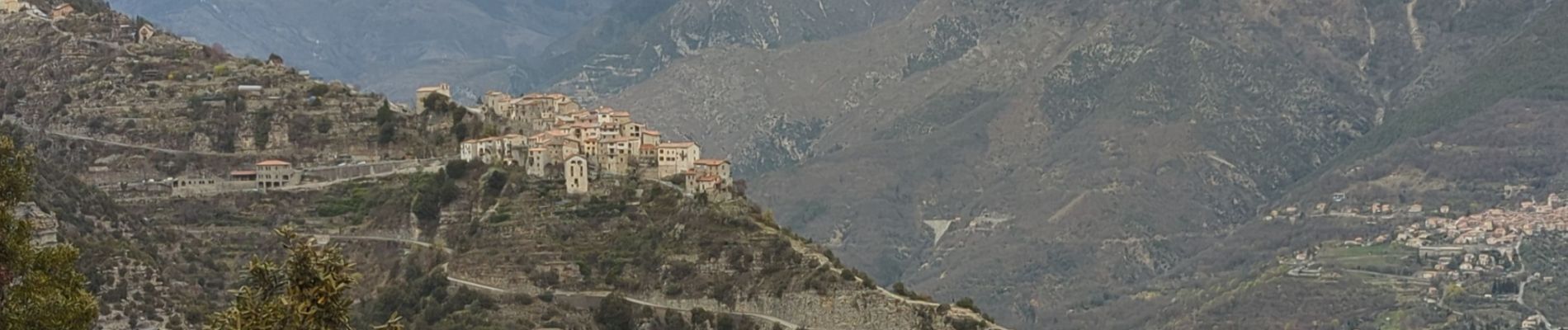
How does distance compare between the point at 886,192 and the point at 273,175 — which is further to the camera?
the point at 886,192

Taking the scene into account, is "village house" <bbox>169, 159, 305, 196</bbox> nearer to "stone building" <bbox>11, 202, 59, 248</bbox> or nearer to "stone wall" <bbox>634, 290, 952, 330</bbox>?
"stone building" <bbox>11, 202, 59, 248</bbox>

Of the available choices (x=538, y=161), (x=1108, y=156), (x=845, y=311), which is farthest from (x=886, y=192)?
(x=845, y=311)

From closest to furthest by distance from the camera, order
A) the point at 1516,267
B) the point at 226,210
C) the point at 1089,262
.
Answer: the point at 226,210 → the point at 1516,267 → the point at 1089,262

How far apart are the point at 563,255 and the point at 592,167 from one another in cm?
430

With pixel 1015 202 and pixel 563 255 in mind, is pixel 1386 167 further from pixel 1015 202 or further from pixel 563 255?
pixel 563 255

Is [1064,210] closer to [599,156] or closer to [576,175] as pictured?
[599,156]

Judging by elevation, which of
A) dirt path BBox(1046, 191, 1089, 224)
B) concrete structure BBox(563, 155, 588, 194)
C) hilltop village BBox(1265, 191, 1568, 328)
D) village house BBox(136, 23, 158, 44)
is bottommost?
hilltop village BBox(1265, 191, 1568, 328)

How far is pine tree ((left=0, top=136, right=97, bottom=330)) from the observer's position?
3200 cm

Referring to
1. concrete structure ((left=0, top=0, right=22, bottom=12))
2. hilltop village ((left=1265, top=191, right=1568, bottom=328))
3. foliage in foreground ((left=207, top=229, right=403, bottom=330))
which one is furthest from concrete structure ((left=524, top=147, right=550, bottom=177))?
hilltop village ((left=1265, top=191, right=1568, bottom=328))

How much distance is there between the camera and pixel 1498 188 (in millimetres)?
155000

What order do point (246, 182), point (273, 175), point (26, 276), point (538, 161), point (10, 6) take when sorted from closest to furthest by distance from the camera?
point (26, 276) → point (538, 161) → point (273, 175) → point (246, 182) → point (10, 6)

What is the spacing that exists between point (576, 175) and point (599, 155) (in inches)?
89.0

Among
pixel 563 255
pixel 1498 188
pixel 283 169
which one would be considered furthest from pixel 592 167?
pixel 1498 188

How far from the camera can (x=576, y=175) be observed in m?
80.4
